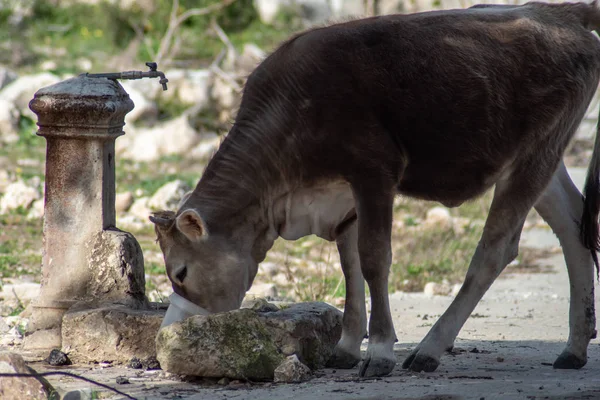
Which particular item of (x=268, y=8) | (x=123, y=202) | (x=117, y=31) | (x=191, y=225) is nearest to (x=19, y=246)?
(x=123, y=202)

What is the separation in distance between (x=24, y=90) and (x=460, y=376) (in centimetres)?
1336

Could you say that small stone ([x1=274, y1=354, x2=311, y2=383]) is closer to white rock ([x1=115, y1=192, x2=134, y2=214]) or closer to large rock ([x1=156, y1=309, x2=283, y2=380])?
large rock ([x1=156, y1=309, x2=283, y2=380])

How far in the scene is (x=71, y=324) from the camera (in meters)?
5.87

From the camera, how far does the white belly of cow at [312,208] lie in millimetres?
5883

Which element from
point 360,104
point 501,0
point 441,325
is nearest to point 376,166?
point 360,104

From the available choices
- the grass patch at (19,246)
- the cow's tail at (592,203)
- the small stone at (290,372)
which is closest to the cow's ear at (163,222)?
the small stone at (290,372)

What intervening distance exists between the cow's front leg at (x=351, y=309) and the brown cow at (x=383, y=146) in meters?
0.01

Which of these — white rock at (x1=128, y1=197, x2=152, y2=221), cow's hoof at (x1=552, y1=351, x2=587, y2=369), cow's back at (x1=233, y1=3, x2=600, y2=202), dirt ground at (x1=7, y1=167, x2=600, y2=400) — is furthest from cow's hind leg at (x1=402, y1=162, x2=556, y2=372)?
white rock at (x1=128, y1=197, x2=152, y2=221)

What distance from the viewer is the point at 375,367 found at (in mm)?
5496

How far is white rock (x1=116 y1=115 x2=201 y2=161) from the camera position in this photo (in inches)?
622

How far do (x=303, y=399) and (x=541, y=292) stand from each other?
5237 mm

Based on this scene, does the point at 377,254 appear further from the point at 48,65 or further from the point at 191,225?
the point at 48,65

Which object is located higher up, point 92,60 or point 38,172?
point 92,60

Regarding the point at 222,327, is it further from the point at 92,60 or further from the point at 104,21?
the point at 104,21
